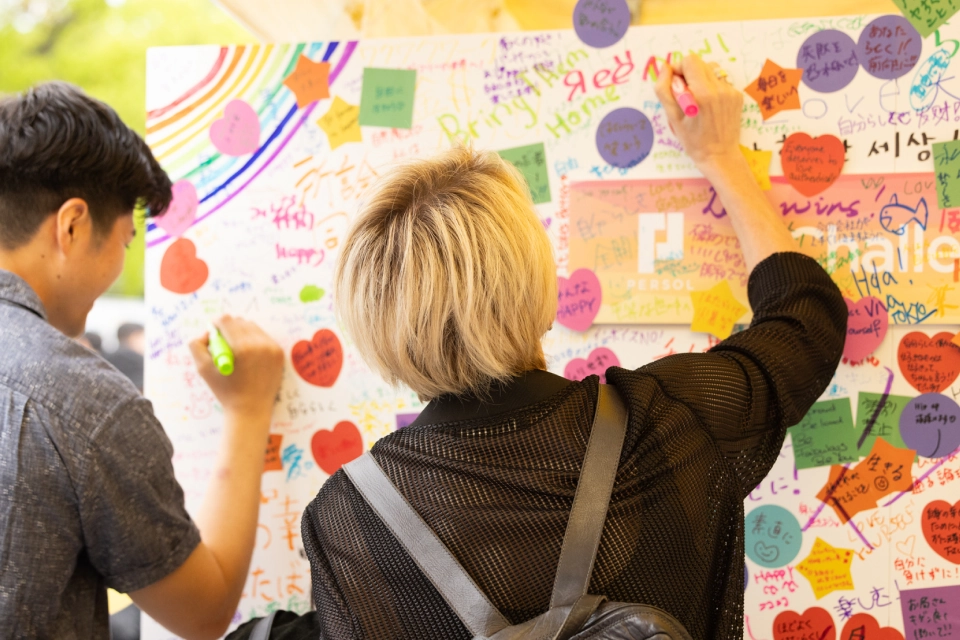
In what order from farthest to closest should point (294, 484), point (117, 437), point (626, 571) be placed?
point (294, 484)
point (117, 437)
point (626, 571)

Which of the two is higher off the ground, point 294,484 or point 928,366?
point 928,366

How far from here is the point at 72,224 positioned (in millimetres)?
1050

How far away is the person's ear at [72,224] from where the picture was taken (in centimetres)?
104

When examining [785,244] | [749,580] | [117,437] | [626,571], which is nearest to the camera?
[626,571]

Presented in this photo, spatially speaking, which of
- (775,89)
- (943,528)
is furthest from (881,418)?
(775,89)

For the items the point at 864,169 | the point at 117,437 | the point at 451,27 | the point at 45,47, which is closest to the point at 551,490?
the point at 117,437

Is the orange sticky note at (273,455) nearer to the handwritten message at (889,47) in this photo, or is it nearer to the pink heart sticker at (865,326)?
the pink heart sticker at (865,326)

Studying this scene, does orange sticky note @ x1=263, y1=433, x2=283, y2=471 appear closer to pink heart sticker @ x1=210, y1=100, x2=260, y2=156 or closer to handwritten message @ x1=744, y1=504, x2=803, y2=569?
pink heart sticker @ x1=210, y1=100, x2=260, y2=156

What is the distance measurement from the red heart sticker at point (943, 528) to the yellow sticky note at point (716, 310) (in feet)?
1.41

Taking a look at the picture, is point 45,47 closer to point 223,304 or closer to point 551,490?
point 223,304

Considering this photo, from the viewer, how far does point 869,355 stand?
1.21 metres

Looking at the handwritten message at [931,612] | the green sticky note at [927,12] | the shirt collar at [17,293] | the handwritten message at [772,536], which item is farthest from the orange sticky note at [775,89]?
the shirt collar at [17,293]

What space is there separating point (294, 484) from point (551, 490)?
0.83 metres

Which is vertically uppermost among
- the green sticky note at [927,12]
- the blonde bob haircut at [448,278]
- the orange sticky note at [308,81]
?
the orange sticky note at [308,81]
